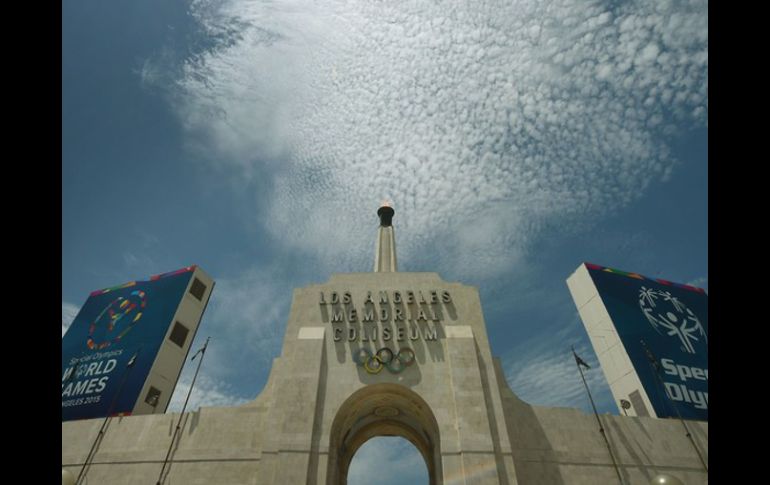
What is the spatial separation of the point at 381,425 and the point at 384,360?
865 centimetres

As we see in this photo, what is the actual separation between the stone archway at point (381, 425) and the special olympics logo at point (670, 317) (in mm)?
33546

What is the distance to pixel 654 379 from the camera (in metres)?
42.1

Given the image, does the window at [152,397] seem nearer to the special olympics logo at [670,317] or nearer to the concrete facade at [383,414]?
the concrete facade at [383,414]

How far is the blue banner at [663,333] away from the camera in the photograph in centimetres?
4156

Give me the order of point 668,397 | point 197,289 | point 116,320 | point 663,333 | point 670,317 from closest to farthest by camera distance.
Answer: point 668,397 < point 663,333 < point 116,320 < point 670,317 < point 197,289

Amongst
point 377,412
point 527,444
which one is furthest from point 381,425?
point 527,444

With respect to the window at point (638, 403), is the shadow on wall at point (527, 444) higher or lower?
lower

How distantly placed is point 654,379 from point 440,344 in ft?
96.8

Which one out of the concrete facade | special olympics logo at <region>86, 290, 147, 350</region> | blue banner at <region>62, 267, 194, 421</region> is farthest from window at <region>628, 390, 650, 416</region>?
special olympics logo at <region>86, 290, 147, 350</region>

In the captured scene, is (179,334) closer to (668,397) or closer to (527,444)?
(527,444)

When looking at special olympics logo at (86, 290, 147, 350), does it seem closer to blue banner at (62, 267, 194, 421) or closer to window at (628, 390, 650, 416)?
blue banner at (62, 267, 194, 421)

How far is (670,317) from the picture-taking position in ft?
162

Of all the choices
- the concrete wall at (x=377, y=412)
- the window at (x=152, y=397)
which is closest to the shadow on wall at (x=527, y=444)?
the concrete wall at (x=377, y=412)
